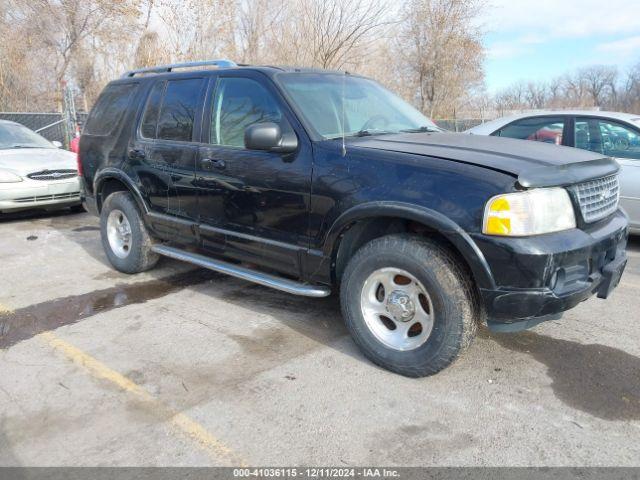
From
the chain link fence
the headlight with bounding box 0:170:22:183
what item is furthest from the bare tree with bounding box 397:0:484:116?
the headlight with bounding box 0:170:22:183

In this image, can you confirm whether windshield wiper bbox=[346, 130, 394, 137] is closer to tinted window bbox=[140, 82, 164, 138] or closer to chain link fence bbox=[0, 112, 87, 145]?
tinted window bbox=[140, 82, 164, 138]

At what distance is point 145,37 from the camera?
16078 mm

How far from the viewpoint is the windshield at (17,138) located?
872cm

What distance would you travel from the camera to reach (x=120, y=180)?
515cm

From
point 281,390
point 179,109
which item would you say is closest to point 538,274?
point 281,390

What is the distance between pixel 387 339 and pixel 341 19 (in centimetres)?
1167

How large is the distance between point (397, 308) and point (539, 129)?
14.4ft

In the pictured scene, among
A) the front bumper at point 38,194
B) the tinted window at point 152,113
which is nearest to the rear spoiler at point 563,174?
the tinted window at point 152,113

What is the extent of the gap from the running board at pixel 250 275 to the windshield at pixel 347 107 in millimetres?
1083

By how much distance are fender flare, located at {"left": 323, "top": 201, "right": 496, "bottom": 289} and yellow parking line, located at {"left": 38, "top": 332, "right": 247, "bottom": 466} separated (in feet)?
5.03

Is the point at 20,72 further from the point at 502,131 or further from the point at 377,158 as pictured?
the point at 377,158

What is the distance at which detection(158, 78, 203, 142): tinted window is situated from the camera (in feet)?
14.5

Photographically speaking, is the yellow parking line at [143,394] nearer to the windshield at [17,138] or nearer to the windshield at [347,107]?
the windshield at [347,107]

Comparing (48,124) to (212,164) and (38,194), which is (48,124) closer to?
(38,194)
